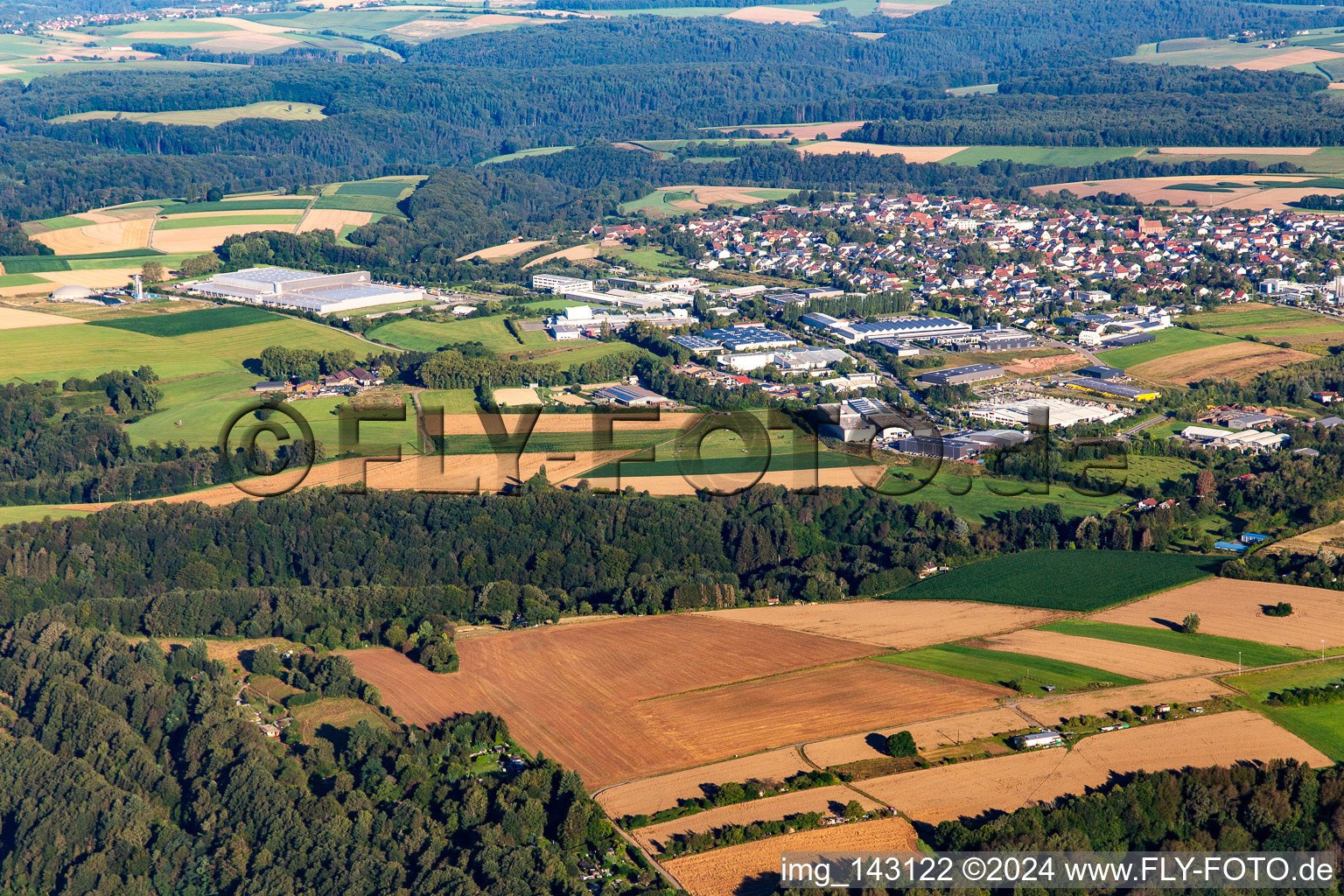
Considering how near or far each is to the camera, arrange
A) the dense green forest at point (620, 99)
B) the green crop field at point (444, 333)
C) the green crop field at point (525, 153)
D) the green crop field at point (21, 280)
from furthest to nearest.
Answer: the green crop field at point (525, 153) < the dense green forest at point (620, 99) < the green crop field at point (21, 280) < the green crop field at point (444, 333)

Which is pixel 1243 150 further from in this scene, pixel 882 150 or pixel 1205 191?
pixel 882 150

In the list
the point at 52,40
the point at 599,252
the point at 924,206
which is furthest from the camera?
the point at 52,40

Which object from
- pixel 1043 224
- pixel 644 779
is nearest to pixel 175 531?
pixel 644 779

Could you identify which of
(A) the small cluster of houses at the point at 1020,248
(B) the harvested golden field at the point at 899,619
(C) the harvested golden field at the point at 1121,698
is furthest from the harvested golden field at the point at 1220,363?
(C) the harvested golden field at the point at 1121,698

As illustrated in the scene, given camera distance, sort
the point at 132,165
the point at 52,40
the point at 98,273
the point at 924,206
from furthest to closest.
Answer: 1. the point at 52,40
2. the point at 132,165
3. the point at 924,206
4. the point at 98,273

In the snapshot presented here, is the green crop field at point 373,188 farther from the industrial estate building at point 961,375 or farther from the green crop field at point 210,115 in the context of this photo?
the industrial estate building at point 961,375

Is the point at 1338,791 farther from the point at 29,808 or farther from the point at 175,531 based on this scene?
the point at 175,531
